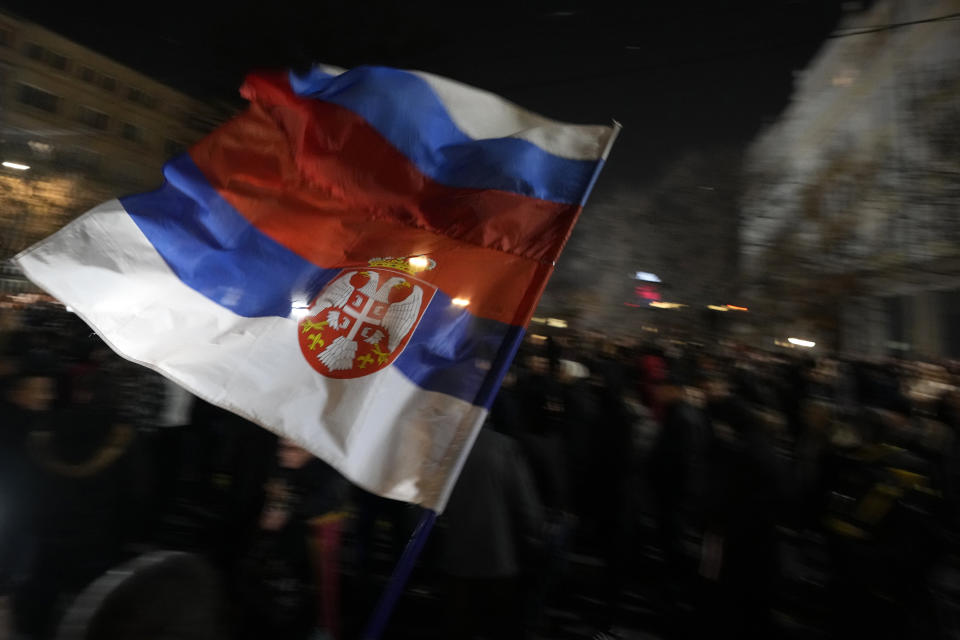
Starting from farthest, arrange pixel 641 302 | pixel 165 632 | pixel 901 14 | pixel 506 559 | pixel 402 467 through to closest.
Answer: pixel 641 302
pixel 901 14
pixel 506 559
pixel 402 467
pixel 165 632

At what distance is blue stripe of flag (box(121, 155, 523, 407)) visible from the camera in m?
2.38

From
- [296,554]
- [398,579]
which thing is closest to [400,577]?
[398,579]

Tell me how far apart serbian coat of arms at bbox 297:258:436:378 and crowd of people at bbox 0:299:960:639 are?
138 centimetres

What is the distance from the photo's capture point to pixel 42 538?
3939 millimetres

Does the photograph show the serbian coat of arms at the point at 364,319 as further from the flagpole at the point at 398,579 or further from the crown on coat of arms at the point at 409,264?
the flagpole at the point at 398,579

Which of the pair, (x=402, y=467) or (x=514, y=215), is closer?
(x=402, y=467)

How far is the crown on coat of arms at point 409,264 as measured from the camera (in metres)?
2.62

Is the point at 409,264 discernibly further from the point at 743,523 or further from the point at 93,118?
the point at 93,118

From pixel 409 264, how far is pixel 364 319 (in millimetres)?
282

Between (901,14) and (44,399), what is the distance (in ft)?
135

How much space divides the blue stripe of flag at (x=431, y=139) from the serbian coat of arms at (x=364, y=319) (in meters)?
0.49

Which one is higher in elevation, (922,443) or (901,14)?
(901,14)

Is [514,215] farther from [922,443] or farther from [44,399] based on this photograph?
[922,443]

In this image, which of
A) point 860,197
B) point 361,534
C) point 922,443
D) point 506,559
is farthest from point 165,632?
point 860,197
